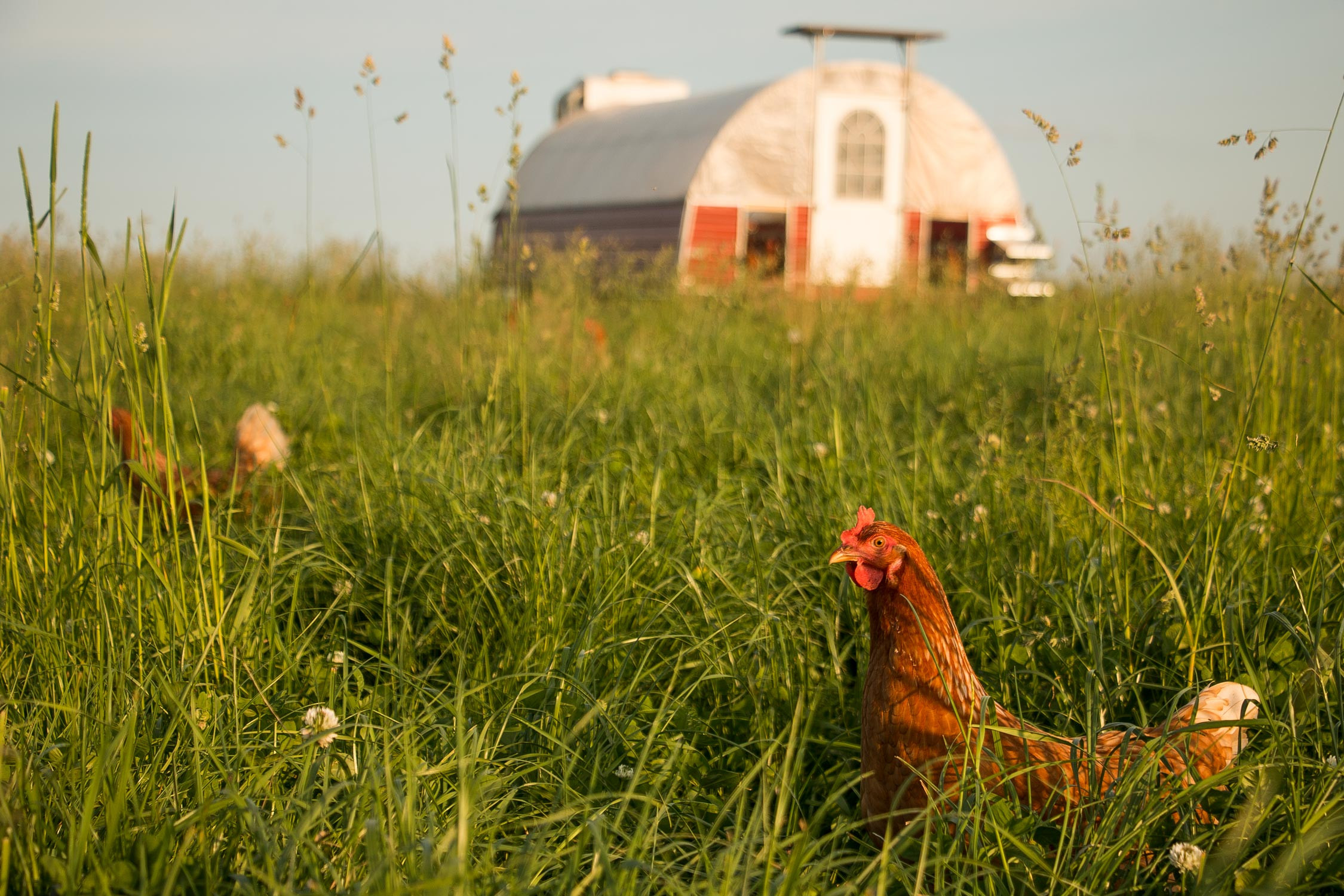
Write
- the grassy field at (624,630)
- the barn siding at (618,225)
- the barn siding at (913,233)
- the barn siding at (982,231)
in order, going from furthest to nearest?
the barn siding at (982,231) → the barn siding at (913,233) → the barn siding at (618,225) → the grassy field at (624,630)

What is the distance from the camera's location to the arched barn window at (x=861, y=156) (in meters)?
13.9

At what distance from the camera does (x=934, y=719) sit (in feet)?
5.83

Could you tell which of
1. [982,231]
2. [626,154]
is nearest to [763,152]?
[626,154]

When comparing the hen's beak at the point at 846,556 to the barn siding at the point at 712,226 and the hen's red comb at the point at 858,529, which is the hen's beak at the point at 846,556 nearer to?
the hen's red comb at the point at 858,529

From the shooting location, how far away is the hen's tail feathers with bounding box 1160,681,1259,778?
1.74m

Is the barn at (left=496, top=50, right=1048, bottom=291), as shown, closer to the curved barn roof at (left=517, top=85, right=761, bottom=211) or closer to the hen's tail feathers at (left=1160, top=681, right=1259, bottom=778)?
the curved barn roof at (left=517, top=85, right=761, bottom=211)

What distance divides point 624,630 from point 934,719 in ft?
2.46

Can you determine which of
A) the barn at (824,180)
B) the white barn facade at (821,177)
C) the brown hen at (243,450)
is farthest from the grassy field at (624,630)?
the white barn facade at (821,177)

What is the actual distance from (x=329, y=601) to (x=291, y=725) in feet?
2.37

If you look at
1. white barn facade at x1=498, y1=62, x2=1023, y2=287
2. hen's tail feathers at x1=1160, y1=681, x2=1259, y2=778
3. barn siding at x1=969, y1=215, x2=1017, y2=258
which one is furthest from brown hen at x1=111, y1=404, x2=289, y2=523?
barn siding at x1=969, y1=215, x2=1017, y2=258

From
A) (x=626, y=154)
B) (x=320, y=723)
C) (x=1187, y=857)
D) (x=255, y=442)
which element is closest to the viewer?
(x=1187, y=857)

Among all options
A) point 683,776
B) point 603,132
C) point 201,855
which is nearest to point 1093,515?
point 683,776

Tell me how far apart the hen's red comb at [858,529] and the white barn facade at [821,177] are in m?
11.0

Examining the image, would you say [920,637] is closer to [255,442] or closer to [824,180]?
[255,442]
